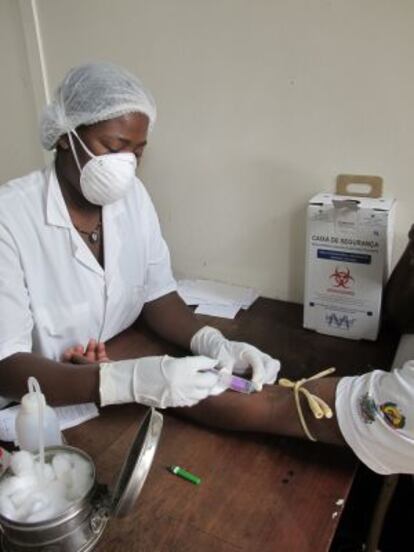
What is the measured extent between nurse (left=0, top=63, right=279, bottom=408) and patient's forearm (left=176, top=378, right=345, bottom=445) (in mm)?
37

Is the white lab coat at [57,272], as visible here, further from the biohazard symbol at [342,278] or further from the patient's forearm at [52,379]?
the biohazard symbol at [342,278]

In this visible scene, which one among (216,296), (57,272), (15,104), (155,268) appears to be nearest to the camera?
(57,272)

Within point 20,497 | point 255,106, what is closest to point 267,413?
point 20,497

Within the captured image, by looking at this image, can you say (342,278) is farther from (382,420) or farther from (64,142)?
(64,142)

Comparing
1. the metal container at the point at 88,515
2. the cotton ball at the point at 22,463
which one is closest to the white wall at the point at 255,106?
the metal container at the point at 88,515

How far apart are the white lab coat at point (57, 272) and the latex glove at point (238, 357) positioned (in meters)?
0.28

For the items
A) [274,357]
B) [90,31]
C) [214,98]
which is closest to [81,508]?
[274,357]

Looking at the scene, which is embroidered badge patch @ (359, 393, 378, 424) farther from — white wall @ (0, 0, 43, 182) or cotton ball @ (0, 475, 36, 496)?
white wall @ (0, 0, 43, 182)

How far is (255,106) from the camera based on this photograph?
4.97 feet

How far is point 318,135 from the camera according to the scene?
4.79ft

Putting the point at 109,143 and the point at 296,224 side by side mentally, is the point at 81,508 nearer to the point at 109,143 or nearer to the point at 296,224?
the point at 109,143

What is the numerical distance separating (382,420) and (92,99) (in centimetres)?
92

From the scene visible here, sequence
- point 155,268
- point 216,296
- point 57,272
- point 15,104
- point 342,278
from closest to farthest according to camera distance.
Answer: point 57,272
point 342,278
point 155,268
point 216,296
point 15,104

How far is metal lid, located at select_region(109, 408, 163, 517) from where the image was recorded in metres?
0.70
